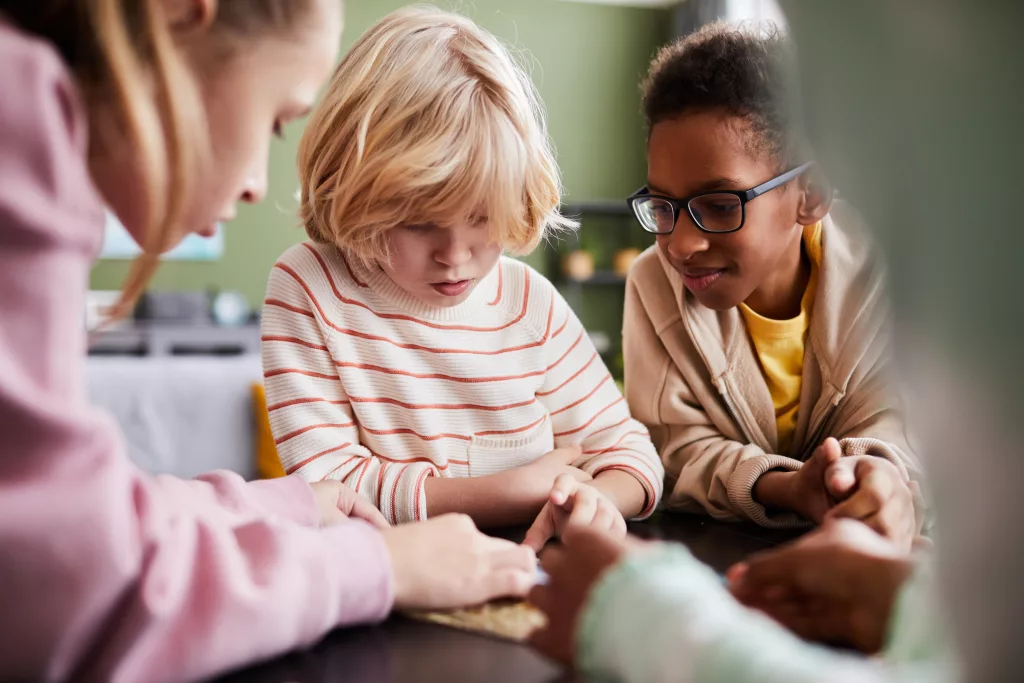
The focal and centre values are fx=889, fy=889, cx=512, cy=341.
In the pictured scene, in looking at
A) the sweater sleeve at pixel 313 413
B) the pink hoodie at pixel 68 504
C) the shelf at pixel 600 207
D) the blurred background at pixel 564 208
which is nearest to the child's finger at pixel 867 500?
the sweater sleeve at pixel 313 413

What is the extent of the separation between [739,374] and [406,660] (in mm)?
761

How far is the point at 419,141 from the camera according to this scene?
979mm

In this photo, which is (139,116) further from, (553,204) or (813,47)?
(553,204)

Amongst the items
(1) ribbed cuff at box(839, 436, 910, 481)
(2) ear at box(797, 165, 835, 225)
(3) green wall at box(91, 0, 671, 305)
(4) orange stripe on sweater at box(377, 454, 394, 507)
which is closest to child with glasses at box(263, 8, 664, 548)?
(4) orange stripe on sweater at box(377, 454, 394, 507)

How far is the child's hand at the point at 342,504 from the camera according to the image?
0.83m

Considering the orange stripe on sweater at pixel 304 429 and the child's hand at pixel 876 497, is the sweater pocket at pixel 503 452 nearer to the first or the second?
the orange stripe on sweater at pixel 304 429

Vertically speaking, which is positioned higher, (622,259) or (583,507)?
(583,507)

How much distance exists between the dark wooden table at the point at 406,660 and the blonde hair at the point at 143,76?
0.29 metres

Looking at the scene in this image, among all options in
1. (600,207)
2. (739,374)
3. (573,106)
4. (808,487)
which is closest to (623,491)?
(808,487)

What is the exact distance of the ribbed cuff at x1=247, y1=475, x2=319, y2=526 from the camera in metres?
0.74

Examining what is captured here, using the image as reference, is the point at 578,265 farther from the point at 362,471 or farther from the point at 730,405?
the point at 362,471

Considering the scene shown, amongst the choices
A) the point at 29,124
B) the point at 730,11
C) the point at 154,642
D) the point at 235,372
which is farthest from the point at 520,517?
the point at 730,11

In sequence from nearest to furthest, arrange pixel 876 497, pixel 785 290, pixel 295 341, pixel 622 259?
pixel 876 497 → pixel 295 341 → pixel 785 290 → pixel 622 259

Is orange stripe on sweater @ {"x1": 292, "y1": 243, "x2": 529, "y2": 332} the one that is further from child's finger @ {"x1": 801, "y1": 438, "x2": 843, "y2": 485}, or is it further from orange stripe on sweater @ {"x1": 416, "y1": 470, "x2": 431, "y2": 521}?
child's finger @ {"x1": 801, "y1": 438, "x2": 843, "y2": 485}
